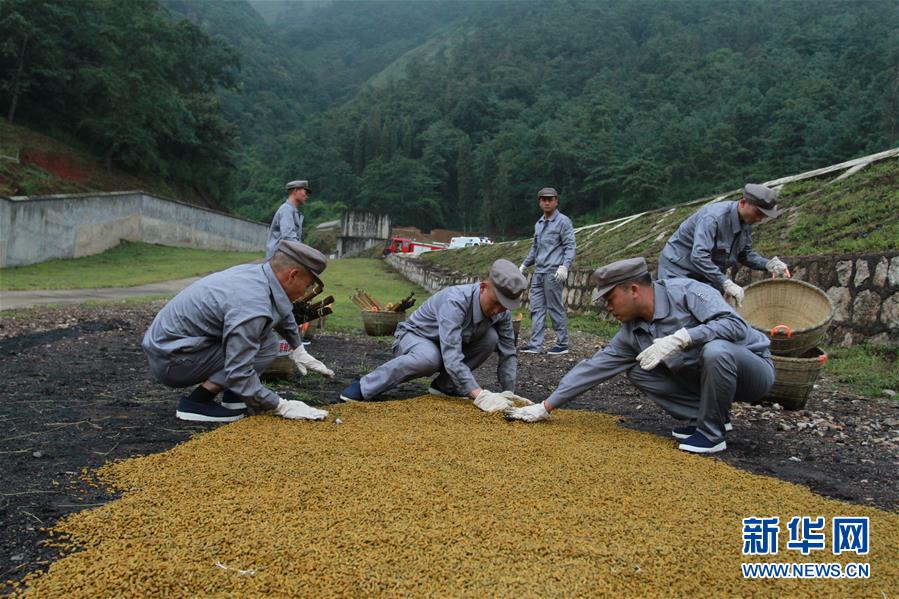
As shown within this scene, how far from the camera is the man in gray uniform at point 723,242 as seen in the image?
14.4ft

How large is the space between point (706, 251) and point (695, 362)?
1456 millimetres

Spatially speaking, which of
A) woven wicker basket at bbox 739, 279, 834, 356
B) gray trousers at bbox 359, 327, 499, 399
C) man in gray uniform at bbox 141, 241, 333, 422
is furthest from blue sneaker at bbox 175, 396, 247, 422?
woven wicker basket at bbox 739, 279, 834, 356

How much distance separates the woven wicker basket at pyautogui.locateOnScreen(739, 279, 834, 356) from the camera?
4031 millimetres

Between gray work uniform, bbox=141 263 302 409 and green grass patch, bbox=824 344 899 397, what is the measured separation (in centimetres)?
386

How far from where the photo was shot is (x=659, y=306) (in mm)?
3396

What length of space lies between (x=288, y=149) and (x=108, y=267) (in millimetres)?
52654

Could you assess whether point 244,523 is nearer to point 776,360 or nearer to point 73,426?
point 73,426

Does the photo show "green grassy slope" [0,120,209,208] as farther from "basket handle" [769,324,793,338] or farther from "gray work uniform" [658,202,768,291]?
"basket handle" [769,324,793,338]

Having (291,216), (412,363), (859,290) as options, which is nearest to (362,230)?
A: (291,216)

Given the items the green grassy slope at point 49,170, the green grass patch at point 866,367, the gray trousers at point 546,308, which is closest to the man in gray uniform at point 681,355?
the green grass patch at point 866,367

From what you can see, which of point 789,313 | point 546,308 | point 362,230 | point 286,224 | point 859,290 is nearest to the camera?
point 789,313

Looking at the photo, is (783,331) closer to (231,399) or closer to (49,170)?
(231,399)

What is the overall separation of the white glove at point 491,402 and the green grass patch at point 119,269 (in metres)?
9.40

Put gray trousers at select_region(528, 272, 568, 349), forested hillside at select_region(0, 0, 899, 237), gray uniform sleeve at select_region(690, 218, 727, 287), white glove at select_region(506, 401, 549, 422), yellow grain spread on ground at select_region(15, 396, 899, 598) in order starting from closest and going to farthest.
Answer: yellow grain spread on ground at select_region(15, 396, 899, 598)
white glove at select_region(506, 401, 549, 422)
gray uniform sleeve at select_region(690, 218, 727, 287)
gray trousers at select_region(528, 272, 568, 349)
forested hillside at select_region(0, 0, 899, 237)
